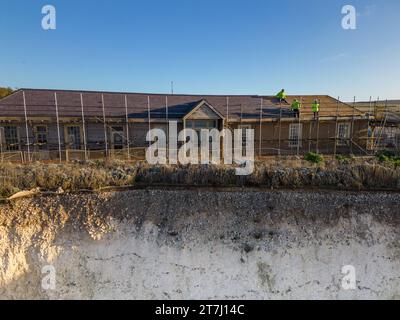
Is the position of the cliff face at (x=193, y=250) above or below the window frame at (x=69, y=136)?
below

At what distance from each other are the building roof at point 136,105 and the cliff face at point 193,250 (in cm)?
944

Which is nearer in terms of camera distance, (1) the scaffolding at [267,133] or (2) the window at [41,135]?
(1) the scaffolding at [267,133]

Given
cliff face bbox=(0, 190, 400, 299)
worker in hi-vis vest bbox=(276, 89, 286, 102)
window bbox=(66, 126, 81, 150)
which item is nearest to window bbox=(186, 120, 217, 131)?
worker in hi-vis vest bbox=(276, 89, 286, 102)

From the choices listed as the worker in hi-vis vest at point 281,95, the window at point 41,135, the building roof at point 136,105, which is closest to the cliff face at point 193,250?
the window at point 41,135

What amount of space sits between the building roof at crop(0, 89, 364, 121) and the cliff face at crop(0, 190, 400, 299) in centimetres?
944

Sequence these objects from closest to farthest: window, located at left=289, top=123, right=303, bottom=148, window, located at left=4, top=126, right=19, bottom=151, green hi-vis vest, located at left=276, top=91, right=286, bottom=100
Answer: window, located at left=4, top=126, right=19, bottom=151, window, located at left=289, top=123, right=303, bottom=148, green hi-vis vest, located at left=276, top=91, right=286, bottom=100

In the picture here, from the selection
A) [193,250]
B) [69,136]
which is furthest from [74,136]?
[193,250]

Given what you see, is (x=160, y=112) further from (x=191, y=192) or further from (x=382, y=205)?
(x=382, y=205)

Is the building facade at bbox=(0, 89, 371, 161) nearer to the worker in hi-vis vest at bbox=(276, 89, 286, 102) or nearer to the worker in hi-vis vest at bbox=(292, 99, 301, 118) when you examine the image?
the worker in hi-vis vest at bbox=(292, 99, 301, 118)

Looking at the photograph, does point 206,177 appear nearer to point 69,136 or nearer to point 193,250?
point 193,250

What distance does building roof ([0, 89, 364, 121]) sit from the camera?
54.0ft

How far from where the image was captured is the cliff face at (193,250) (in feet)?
26.2

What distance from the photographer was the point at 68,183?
32.0ft

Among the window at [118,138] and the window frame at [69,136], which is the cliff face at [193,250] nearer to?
the window frame at [69,136]
